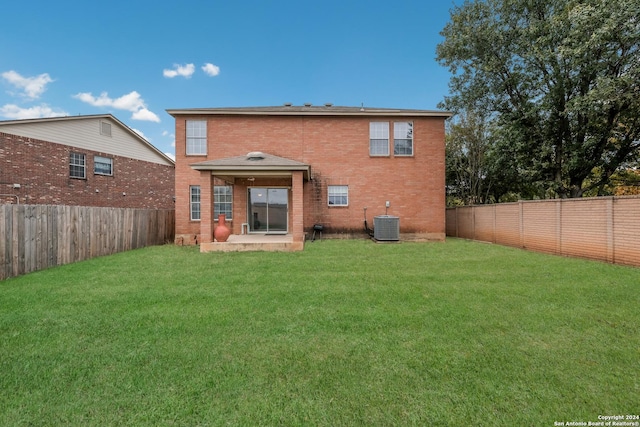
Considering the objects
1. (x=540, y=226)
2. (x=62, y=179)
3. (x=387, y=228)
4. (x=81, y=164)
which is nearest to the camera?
(x=540, y=226)

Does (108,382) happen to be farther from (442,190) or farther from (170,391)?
(442,190)

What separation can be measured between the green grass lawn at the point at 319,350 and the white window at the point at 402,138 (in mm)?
8414

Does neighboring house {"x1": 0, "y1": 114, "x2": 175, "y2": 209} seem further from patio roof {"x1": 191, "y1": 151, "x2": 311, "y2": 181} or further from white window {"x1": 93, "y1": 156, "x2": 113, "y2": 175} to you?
patio roof {"x1": 191, "y1": 151, "x2": 311, "y2": 181}

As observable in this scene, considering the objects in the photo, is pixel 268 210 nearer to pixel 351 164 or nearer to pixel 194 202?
pixel 194 202

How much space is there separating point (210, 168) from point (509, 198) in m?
26.7

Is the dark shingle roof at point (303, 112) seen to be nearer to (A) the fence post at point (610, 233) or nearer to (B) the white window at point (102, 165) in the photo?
(A) the fence post at point (610, 233)

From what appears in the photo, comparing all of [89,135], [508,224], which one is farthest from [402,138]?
[89,135]

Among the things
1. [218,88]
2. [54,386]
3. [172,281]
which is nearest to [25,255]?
[172,281]

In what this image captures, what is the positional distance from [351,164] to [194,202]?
7462mm

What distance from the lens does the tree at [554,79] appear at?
10406mm

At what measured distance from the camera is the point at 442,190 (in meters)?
13.2

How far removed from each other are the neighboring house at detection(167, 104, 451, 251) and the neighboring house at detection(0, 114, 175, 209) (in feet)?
26.3

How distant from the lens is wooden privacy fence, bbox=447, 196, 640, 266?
7152 mm

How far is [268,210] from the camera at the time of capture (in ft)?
42.7
